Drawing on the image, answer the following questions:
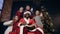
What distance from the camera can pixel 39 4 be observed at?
8.07m

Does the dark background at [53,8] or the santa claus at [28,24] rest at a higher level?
the dark background at [53,8]

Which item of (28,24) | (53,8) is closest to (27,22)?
(28,24)

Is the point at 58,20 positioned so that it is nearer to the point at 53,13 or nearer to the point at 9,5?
the point at 53,13

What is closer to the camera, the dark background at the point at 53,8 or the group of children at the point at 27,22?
the group of children at the point at 27,22

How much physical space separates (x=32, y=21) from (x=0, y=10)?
1172mm

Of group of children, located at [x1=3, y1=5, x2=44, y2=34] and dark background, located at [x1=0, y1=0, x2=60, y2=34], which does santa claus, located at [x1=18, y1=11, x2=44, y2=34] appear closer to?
group of children, located at [x1=3, y1=5, x2=44, y2=34]

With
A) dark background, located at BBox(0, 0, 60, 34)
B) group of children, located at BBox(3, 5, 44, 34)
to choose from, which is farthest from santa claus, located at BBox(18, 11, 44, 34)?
dark background, located at BBox(0, 0, 60, 34)

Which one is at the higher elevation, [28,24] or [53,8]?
[53,8]

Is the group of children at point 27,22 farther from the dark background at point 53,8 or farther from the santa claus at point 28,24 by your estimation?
the dark background at point 53,8

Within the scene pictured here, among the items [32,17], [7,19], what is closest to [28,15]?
[32,17]

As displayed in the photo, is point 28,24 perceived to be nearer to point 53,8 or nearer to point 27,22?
point 27,22

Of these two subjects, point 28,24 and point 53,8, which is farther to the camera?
point 53,8

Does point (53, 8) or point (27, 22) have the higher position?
point (53, 8)

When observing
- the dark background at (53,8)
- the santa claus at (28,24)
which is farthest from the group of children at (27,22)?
the dark background at (53,8)
